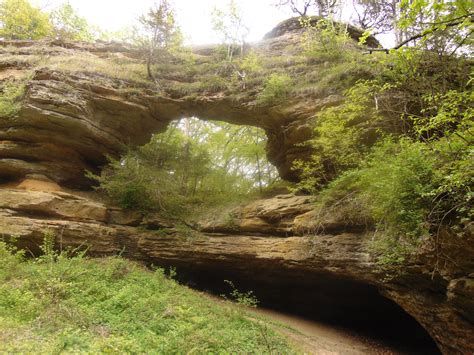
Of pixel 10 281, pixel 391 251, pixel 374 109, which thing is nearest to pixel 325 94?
pixel 374 109

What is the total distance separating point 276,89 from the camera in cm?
1157

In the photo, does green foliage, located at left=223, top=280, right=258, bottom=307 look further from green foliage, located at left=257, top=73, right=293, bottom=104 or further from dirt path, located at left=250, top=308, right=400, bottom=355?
green foliage, located at left=257, top=73, right=293, bottom=104

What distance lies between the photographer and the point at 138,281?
28.6ft

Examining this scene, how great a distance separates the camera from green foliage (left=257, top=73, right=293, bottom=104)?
1156 centimetres

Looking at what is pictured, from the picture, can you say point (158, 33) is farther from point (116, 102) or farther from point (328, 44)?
point (328, 44)

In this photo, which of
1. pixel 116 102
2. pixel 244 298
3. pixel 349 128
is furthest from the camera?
pixel 116 102

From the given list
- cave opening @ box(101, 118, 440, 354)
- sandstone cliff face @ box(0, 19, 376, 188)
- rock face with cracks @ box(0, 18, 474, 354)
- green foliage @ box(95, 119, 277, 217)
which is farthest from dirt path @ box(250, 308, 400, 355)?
sandstone cliff face @ box(0, 19, 376, 188)

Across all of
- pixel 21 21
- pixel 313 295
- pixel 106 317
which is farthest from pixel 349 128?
pixel 21 21

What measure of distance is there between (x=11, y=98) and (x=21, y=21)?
1008cm

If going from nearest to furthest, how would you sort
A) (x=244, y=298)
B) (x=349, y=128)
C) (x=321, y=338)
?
(x=244, y=298) < (x=321, y=338) < (x=349, y=128)

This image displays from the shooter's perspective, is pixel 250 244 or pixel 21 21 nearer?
pixel 250 244

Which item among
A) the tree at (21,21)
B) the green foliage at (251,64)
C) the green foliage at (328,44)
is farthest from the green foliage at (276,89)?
the tree at (21,21)

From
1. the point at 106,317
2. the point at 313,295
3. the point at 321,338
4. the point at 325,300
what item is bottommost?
the point at 325,300

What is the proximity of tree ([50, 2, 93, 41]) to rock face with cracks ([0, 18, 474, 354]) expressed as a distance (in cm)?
245
